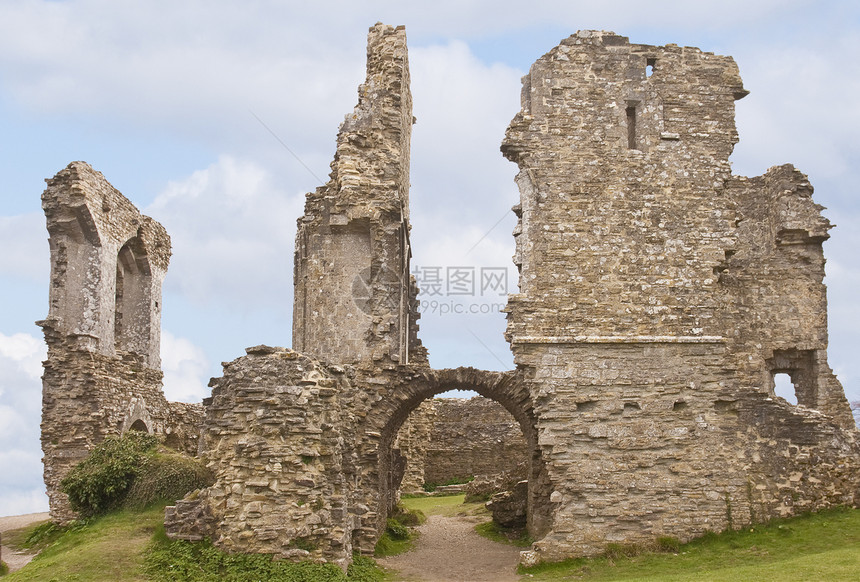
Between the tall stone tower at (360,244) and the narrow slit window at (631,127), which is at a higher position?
the narrow slit window at (631,127)

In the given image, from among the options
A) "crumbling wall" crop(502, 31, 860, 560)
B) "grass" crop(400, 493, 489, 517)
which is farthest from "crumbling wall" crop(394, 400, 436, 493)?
"crumbling wall" crop(502, 31, 860, 560)

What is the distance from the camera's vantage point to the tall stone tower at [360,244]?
17.5m

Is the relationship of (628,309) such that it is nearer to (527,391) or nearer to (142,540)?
(527,391)

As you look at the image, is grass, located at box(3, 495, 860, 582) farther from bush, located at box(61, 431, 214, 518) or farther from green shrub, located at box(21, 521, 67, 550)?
green shrub, located at box(21, 521, 67, 550)

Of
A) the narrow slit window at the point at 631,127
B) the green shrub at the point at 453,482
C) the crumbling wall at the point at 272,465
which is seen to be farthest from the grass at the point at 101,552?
the green shrub at the point at 453,482

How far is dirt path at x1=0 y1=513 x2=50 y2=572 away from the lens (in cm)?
1578

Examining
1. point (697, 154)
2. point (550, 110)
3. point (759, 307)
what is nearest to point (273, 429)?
point (550, 110)

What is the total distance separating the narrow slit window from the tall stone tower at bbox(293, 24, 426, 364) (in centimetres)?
436

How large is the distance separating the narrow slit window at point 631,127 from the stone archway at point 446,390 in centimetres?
467

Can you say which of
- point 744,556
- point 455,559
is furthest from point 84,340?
point 744,556

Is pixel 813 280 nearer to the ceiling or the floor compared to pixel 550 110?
nearer to the floor

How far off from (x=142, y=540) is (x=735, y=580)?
804 cm

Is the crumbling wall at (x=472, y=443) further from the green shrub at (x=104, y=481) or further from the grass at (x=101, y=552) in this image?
the grass at (x=101, y=552)

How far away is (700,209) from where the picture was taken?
54.7 feet
